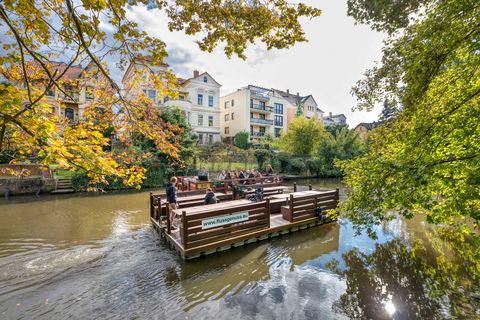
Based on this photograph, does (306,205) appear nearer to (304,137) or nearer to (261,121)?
(304,137)

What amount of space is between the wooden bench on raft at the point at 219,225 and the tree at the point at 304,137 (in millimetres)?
23142

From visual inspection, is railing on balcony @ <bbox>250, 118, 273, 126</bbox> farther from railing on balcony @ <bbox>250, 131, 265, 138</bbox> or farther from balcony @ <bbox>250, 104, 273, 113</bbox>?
railing on balcony @ <bbox>250, 131, 265, 138</bbox>

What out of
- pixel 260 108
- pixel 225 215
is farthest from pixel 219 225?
pixel 260 108

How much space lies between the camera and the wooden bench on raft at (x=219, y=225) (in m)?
6.45

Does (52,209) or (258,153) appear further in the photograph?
(258,153)

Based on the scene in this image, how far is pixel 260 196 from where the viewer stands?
34.9 ft

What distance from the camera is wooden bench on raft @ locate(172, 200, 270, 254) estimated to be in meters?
6.45

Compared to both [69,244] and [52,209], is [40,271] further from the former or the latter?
[52,209]

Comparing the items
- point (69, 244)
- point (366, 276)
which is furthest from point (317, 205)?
point (69, 244)

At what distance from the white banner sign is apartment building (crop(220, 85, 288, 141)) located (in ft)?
115

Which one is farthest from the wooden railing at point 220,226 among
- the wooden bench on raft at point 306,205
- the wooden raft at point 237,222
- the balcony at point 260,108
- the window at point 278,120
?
the window at point 278,120

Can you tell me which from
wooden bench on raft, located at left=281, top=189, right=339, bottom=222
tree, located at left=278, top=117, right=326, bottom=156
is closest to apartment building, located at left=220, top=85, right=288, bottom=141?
tree, located at left=278, top=117, right=326, bottom=156

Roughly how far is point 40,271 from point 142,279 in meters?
2.80

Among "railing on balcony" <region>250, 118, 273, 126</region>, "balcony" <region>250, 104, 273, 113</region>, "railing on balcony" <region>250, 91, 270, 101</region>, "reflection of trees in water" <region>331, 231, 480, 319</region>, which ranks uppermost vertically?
"railing on balcony" <region>250, 91, 270, 101</region>
